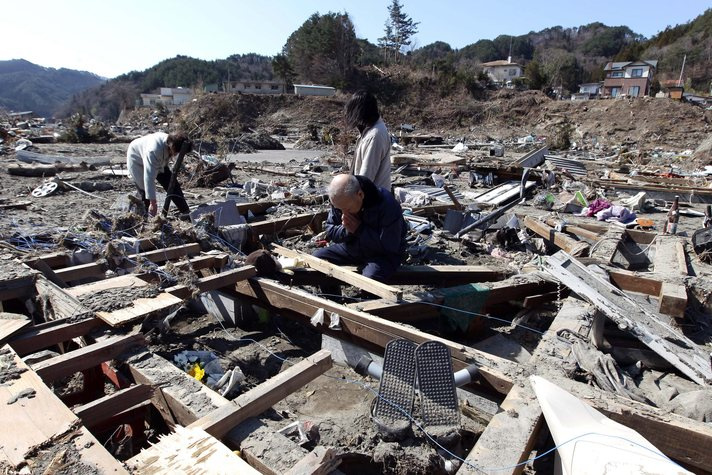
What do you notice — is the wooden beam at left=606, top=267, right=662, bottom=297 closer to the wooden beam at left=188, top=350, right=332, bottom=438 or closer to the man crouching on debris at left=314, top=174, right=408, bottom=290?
the man crouching on debris at left=314, top=174, right=408, bottom=290

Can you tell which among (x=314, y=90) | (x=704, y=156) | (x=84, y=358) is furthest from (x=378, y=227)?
(x=314, y=90)

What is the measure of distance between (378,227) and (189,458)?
2.48 meters

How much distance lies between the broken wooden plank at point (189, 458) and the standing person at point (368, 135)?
284 centimetres

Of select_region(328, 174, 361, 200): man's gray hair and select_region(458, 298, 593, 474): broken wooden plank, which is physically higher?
select_region(328, 174, 361, 200): man's gray hair

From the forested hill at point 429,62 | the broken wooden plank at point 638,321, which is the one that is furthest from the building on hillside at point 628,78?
the broken wooden plank at point 638,321

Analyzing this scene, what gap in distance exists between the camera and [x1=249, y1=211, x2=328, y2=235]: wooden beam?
5262 mm

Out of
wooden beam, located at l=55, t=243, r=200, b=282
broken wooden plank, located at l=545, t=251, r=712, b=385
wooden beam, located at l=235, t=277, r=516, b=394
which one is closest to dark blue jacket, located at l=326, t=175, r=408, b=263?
wooden beam, located at l=235, t=277, r=516, b=394

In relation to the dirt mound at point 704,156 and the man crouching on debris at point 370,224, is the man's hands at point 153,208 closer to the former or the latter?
the man crouching on debris at point 370,224

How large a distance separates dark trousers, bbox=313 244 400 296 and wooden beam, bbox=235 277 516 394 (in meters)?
0.60

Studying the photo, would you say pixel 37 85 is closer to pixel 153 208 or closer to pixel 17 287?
pixel 153 208

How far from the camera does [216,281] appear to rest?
11.4 ft

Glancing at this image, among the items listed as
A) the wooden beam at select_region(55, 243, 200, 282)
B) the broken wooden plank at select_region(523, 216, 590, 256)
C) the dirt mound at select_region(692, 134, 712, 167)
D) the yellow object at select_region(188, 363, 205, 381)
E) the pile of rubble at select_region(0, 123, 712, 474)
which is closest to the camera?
the pile of rubble at select_region(0, 123, 712, 474)

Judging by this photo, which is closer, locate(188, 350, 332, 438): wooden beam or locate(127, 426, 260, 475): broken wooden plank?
locate(127, 426, 260, 475): broken wooden plank

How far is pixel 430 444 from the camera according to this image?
1.99 meters
